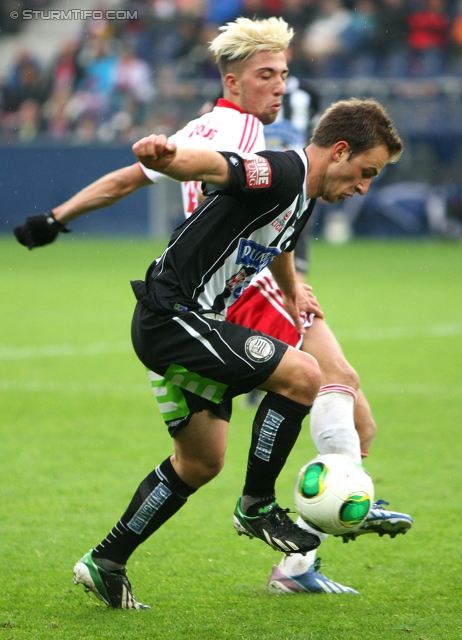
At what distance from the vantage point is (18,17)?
25.1 metres

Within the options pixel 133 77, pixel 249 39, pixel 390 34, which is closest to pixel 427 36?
pixel 390 34

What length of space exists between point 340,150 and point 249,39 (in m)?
1.45

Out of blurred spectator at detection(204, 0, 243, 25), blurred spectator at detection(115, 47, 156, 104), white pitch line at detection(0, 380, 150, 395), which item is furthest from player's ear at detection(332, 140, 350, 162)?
blurred spectator at detection(204, 0, 243, 25)

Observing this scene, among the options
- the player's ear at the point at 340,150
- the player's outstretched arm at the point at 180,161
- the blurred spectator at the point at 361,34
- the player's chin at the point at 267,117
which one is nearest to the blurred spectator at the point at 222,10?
the blurred spectator at the point at 361,34

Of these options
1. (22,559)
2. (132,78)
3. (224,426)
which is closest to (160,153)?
(224,426)

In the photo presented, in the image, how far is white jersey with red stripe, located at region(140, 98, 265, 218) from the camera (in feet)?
15.3

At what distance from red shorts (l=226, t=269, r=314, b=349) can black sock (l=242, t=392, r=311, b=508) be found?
69 cm

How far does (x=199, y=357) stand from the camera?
349 cm

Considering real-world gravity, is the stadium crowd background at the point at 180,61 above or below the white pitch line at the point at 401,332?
above

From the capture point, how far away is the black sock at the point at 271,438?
3.60 metres

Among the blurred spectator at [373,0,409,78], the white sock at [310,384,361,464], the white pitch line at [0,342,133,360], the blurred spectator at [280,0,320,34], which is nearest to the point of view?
the white sock at [310,384,361,464]

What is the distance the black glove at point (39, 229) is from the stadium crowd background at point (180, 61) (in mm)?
16354

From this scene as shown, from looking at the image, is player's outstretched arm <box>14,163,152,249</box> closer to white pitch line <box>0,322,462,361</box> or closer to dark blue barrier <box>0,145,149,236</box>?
white pitch line <box>0,322,462,361</box>

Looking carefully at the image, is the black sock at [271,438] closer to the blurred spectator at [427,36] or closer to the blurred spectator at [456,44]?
the blurred spectator at [456,44]
